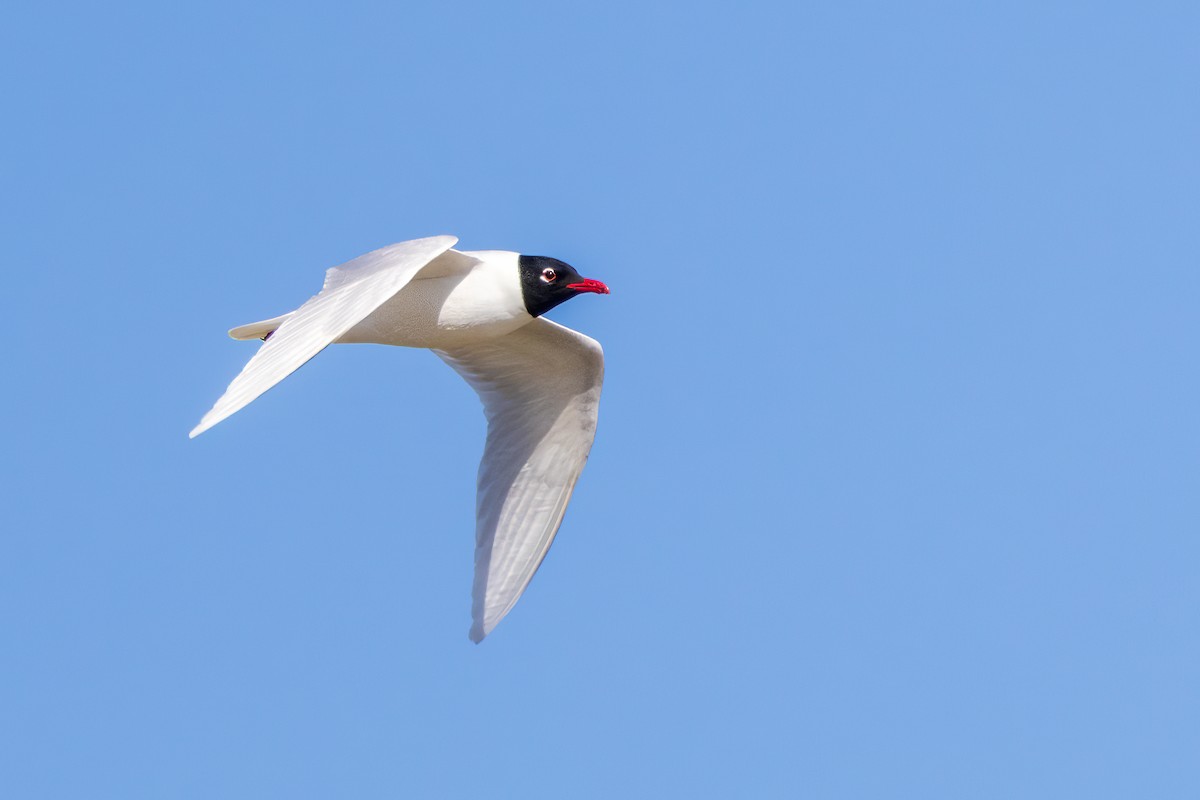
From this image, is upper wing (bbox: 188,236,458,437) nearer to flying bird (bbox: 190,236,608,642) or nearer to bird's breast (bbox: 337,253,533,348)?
flying bird (bbox: 190,236,608,642)

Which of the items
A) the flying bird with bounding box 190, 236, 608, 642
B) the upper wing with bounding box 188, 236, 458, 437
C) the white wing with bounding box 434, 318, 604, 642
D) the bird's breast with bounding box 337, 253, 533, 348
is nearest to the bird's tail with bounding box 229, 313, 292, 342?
the flying bird with bounding box 190, 236, 608, 642

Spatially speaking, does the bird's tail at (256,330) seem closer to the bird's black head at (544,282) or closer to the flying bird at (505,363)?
the flying bird at (505,363)

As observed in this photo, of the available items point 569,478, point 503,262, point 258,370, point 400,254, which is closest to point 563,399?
point 569,478

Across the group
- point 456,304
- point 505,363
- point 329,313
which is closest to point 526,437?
point 505,363

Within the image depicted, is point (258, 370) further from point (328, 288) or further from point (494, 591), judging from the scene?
point (494, 591)

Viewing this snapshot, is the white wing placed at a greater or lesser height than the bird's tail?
lesser
